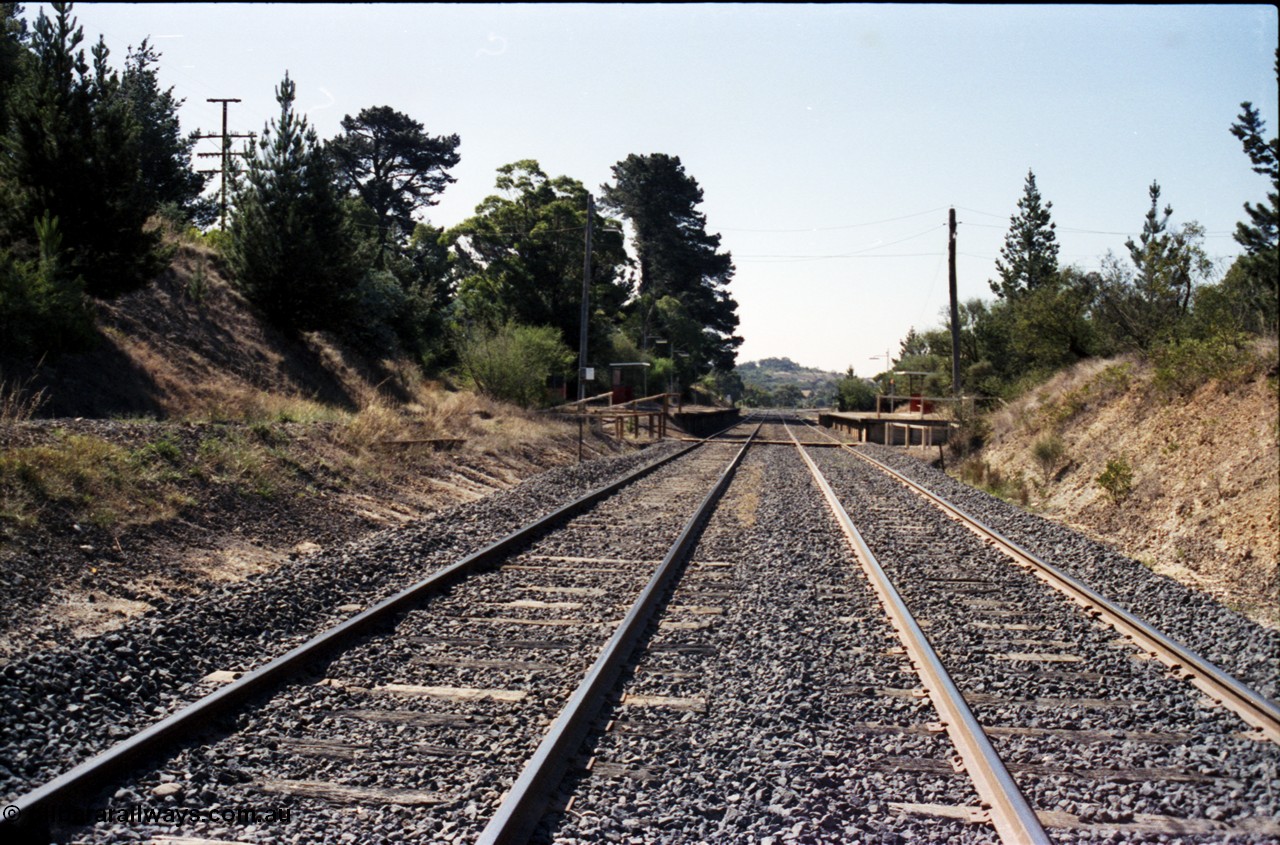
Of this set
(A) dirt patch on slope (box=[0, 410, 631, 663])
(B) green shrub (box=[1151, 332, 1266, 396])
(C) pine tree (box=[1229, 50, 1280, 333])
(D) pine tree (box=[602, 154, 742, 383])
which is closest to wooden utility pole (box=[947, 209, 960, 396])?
(C) pine tree (box=[1229, 50, 1280, 333])

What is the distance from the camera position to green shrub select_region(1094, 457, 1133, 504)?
14.1 meters

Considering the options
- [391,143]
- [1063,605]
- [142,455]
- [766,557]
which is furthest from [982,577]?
[391,143]

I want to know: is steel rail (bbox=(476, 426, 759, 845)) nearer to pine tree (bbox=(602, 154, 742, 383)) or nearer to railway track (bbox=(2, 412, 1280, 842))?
railway track (bbox=(2, 412, 1280, 842))

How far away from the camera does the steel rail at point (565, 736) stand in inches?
148

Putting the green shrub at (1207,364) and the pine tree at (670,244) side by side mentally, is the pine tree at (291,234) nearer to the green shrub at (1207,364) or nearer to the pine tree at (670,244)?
the green shrub at (1207,364)

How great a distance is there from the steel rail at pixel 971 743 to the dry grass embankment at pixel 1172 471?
Answer: 140 inches

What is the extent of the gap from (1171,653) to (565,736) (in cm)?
428

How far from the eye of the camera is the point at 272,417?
55.9ft

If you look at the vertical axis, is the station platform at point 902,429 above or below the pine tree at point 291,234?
below

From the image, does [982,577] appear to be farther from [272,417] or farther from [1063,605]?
[272,417]

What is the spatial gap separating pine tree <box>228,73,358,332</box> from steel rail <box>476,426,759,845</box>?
79.7 feet

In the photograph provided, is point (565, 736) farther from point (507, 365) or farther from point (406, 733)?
point (507, 365)

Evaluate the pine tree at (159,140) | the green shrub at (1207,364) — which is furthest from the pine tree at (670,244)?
the green shrub at (1207,364)

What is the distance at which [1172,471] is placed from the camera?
44.5ft
